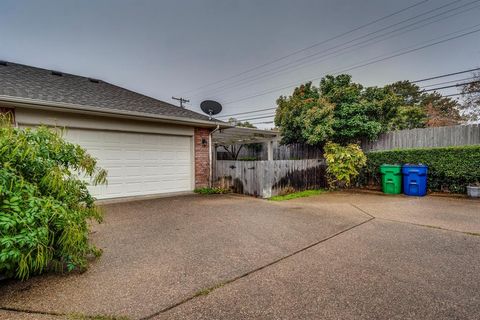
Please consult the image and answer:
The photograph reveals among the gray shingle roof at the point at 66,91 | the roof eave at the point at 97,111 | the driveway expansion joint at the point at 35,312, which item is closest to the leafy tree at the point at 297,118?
the roof eave at the point at 97,111

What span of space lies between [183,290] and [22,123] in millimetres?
6042

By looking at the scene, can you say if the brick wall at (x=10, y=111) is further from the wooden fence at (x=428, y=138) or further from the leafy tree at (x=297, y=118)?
the wooden fence at (x=428, y=138)

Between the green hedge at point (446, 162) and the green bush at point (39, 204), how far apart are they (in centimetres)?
900

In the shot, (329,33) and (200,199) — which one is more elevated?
(329,33)

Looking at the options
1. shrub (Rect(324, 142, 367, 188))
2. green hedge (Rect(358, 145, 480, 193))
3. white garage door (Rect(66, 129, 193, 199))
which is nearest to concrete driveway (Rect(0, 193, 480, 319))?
white garage door (Rect(66, 129, 193, 199))

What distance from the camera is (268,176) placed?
291 inches

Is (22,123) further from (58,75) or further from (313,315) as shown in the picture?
(313,315)

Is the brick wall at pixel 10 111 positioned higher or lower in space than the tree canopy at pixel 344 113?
lower

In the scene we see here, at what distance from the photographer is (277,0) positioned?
8.59 metres

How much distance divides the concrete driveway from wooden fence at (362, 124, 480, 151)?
404 cm

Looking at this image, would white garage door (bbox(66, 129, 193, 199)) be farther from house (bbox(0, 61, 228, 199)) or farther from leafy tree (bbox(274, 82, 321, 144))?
leafy tree (bbox(274, 82, 321, 144))

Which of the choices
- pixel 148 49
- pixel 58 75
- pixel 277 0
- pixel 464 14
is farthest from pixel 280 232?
pixel 464 14

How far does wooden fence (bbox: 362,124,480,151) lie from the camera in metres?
7.43

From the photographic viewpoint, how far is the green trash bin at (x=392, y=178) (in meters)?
7.76
